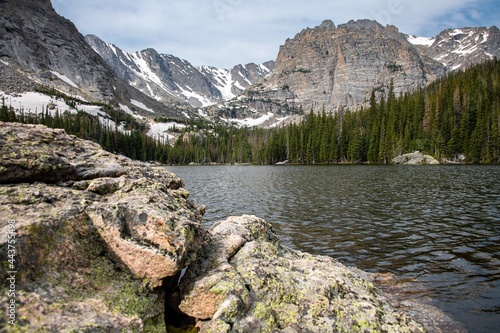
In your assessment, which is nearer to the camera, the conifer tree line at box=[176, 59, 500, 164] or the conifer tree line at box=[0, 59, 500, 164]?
the conifer tree line at box=[176, 59, 500, 164]

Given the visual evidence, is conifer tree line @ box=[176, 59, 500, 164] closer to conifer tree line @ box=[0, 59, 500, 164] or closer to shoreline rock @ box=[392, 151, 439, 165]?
conifer tree line @ box=[0, 59, 500, 164]

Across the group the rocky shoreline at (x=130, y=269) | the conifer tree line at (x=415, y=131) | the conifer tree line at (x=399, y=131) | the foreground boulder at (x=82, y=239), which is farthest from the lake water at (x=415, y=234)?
the conifer tree line at (x=399, y=131)

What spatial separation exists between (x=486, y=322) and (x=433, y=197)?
23.5 m

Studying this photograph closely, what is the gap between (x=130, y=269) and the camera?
5867 millimetres

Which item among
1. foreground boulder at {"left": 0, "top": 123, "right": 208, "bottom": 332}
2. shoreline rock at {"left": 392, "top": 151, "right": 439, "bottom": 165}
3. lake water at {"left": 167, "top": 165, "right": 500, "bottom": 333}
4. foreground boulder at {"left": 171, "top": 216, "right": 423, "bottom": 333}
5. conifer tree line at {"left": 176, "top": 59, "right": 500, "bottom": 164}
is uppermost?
conifer tree line at {"left": 176, "top": 59, "right": 500, "bottom": 164}

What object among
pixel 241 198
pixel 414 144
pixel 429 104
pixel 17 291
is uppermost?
pixel 429 104

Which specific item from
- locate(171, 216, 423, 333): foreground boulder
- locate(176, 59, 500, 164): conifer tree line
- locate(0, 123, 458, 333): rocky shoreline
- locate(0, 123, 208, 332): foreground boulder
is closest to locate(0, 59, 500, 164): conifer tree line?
locate(176, 59, 500, 164): conifer tree line

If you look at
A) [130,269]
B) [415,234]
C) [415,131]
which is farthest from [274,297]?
[415,131]

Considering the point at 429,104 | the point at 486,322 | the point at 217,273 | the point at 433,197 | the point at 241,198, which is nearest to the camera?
the point at 217,273

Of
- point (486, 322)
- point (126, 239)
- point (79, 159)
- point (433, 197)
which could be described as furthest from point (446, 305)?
point (433, 197)

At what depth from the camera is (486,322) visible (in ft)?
25.0

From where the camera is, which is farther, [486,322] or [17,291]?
[486,322]

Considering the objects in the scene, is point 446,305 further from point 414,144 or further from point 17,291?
point 414,144

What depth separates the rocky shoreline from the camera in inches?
182
